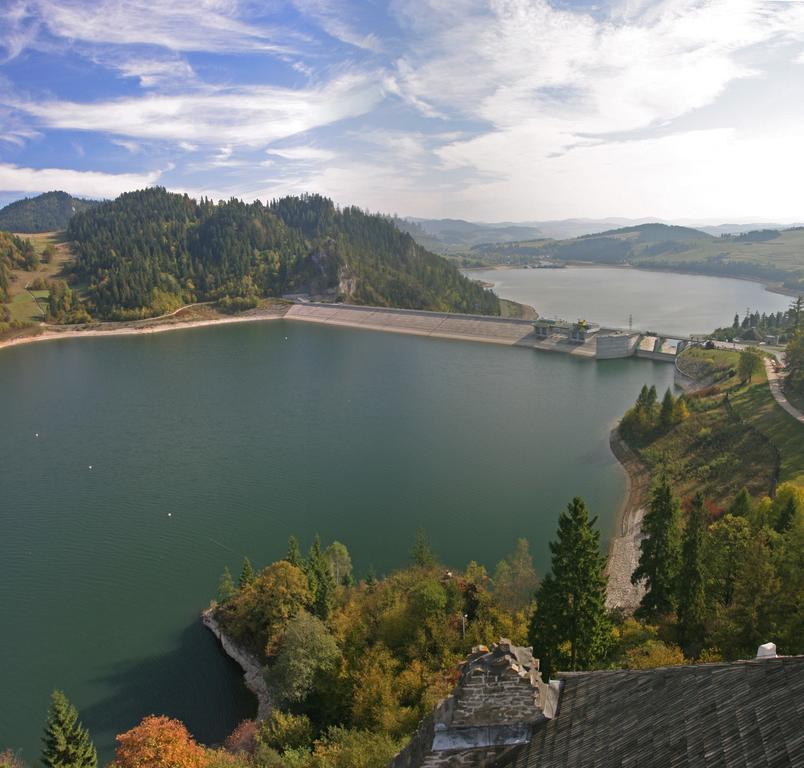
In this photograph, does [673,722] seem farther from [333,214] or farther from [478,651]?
[333,214]

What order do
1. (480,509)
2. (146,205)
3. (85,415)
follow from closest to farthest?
(480,509) < (85,415) < (146,205)

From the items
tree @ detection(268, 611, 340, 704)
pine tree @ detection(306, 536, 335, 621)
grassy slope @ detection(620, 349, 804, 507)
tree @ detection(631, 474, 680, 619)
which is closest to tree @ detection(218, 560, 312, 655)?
pine tree @ detection(306, 536, 335, 621)

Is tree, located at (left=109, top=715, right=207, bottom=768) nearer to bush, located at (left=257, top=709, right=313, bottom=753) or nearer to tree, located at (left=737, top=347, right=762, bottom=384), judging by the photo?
bush, located at (left=257, top=709, right=313, bottom=753)

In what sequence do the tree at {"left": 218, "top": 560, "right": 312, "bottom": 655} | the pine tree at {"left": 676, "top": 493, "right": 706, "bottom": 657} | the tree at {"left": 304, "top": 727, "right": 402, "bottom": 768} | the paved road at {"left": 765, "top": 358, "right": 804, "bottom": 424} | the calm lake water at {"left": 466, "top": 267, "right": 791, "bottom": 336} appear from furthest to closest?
1. the calm lake water at {"left": 466, "top": 267, "right": 791, "bottom": 336}
2. the paved road at {"left": 765, "top": 358, "right": 804, "bottom": 424}
3. the tree at {"left": 218, "top": 560, "right": 312, "bottom": 655}
4. the pine tree at {"left": 676, "top": 493, "right": 706, "bottom": 657}
5. the tree at {"left": 304, "top": 727, "right": 402, "bottom": 768}

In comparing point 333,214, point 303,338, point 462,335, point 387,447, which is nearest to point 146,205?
A: point 333,214

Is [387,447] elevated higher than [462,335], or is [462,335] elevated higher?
[462,335]

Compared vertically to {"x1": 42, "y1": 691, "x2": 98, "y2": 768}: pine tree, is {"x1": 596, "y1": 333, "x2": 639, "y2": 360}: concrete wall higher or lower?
higher

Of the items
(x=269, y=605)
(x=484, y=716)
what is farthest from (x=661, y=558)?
(x=484, y=716)
